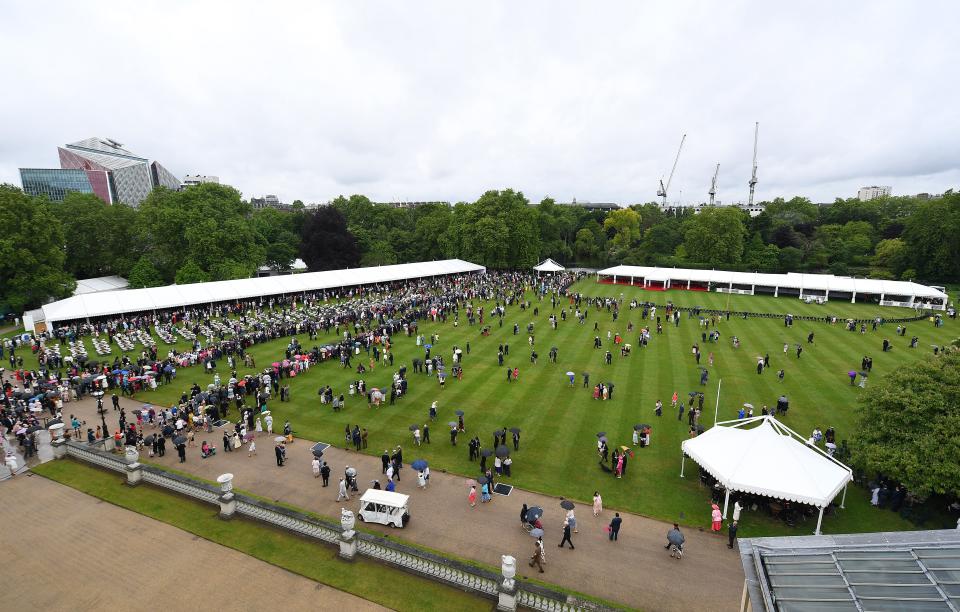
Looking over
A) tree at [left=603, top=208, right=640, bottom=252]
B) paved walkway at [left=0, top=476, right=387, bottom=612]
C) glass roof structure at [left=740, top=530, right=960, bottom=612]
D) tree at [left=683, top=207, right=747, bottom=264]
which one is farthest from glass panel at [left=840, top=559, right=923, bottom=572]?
tree at [left=603, top=208, right=640, bottom=252]

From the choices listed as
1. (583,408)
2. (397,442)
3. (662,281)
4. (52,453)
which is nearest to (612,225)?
(662,281)

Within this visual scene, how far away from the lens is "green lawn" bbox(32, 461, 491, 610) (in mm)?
11016

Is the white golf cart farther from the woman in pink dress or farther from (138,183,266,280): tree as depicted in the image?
(138,183,266,280): tree

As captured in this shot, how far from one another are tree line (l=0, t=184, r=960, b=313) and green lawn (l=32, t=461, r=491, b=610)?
36.6m

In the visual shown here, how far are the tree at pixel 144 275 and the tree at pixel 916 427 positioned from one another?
199 ft

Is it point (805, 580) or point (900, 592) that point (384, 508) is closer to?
point (805, 580)

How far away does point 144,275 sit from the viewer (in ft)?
161

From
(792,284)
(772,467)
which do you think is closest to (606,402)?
(772,467)

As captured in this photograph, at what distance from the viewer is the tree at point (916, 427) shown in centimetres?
1323

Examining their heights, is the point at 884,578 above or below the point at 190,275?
below

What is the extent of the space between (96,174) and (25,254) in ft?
346

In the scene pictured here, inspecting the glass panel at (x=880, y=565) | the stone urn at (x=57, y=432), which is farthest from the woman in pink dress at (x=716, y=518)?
the stone urn at (x=57, y=432)

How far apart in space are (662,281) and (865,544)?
2252 inches

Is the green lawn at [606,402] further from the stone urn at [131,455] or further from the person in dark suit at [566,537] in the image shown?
the stone urn at [131,455]
